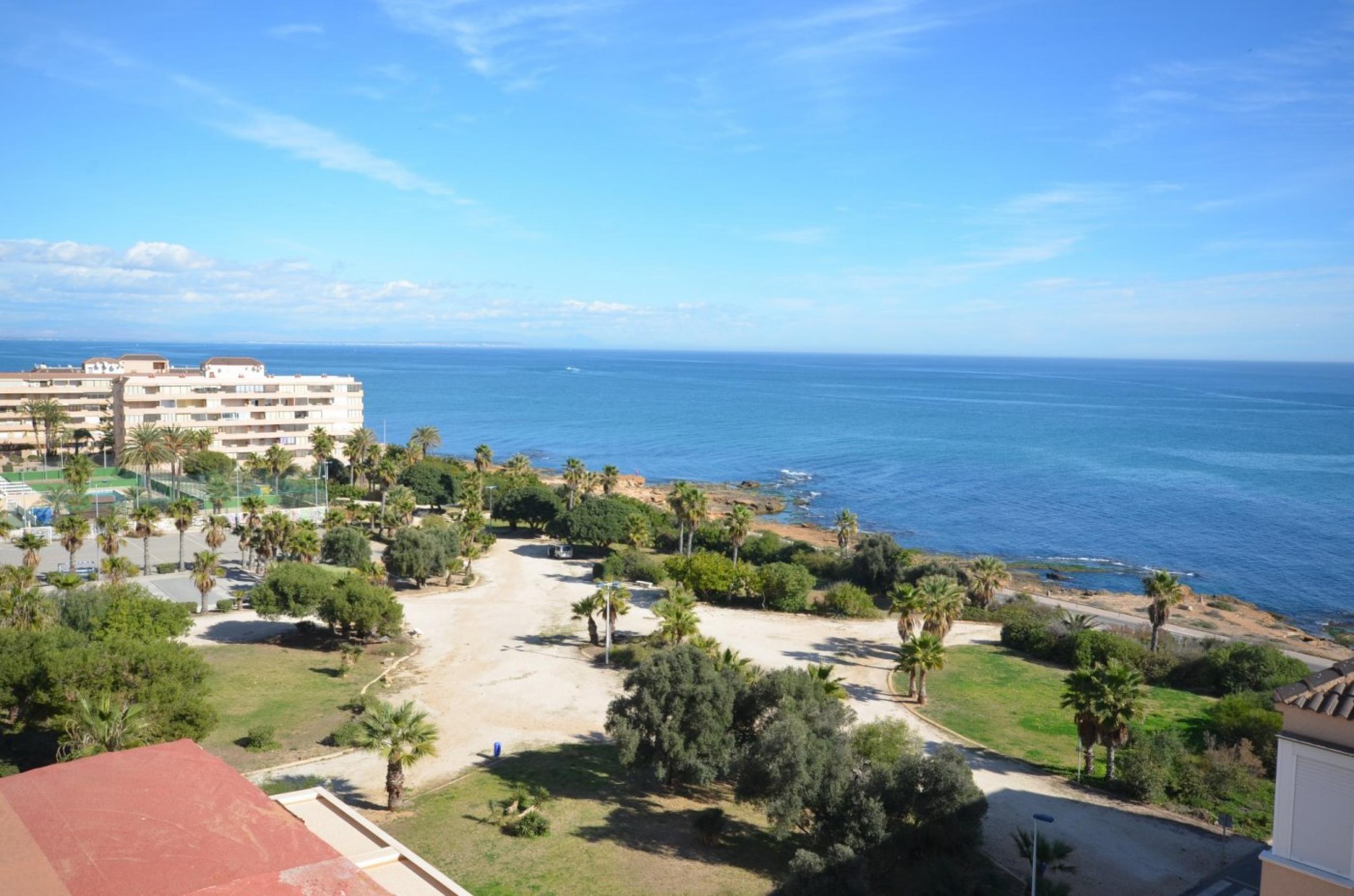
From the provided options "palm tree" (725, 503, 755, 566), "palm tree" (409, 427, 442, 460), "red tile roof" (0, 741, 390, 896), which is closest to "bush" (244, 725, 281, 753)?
"red tile roof" (0, 741, 390, 896)

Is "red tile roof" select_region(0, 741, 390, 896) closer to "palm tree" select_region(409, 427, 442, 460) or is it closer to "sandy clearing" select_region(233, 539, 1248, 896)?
"sandy clearing" select_region(233, 539, 1248, 896)

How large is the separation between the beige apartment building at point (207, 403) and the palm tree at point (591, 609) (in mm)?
68399

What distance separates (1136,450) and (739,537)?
108202 millimetres

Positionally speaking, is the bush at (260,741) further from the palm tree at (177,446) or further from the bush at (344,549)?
the palm tree at (177,446)

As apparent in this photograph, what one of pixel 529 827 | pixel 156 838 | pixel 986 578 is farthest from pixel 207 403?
pixel 156 838

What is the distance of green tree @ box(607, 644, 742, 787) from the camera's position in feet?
96.0

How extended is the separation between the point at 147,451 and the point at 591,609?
49.1 meters

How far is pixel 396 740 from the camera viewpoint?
90.2 ft

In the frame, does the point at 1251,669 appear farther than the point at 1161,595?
No

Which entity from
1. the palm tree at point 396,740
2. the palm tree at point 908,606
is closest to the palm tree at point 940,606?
the palm tree at point 908,606

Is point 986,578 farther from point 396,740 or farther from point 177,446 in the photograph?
point 177,446

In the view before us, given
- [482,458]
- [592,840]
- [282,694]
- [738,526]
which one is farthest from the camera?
[482,458]

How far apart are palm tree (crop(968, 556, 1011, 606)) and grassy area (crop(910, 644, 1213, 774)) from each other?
6366mm

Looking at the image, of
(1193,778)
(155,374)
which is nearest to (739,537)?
(1193,778)
